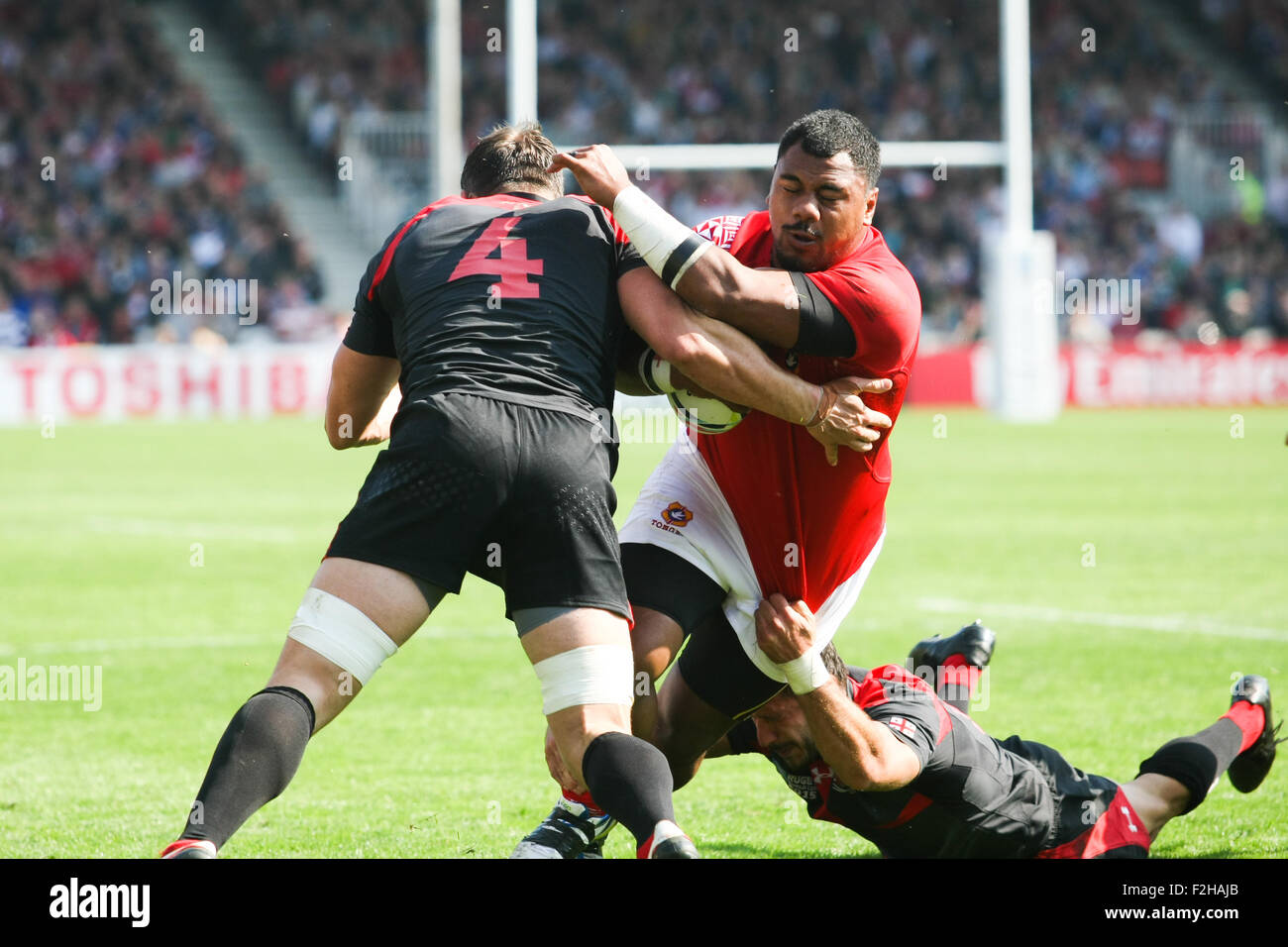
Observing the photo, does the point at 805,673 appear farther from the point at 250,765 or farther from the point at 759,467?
the point at 250,765

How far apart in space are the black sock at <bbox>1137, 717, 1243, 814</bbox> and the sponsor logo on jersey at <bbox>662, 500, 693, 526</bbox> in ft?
5.06

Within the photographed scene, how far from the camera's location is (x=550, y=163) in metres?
4.57

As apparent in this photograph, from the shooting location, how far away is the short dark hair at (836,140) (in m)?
4.54

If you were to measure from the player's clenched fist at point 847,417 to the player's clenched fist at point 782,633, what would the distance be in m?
0.46

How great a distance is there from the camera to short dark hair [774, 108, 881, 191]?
179 inches

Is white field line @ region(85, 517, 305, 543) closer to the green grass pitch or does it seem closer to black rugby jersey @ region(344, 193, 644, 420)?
the green grass pitch

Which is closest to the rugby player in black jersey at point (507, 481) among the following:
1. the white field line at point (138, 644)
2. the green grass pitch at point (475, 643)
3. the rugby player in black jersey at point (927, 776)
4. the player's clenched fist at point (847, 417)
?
the player's clenched fist at point (847, 417)

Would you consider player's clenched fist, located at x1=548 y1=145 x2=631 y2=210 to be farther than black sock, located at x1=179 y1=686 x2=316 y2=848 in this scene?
Yes

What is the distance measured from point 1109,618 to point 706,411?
520 centimetres

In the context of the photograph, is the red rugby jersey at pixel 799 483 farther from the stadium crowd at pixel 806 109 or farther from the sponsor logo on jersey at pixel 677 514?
the stadium crowd at pixel 806 109

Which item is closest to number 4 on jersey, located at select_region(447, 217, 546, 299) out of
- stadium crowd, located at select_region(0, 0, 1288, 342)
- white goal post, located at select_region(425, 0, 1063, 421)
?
white goal post, located at select_region(425, 0, 1063, 421)

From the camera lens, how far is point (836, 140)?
455 cm

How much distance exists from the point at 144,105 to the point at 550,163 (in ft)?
92.8
